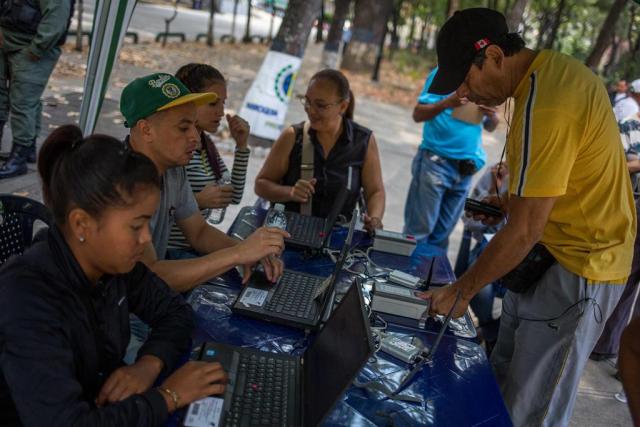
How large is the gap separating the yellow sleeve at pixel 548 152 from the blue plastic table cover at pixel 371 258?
68 centimetres

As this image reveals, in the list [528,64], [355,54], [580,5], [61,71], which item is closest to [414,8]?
[580,5]

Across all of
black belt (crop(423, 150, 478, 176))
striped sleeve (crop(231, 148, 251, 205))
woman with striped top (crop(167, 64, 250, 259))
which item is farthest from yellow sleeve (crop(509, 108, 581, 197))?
black belt (crop(423, 150, 478, 176))

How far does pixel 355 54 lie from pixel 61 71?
8.02m

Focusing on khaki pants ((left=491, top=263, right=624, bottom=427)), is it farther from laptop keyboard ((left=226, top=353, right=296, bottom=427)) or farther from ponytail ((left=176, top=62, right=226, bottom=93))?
ponytail ((left=176, top=62, right=226, bottom=93))

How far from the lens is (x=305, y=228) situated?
9.57 feet

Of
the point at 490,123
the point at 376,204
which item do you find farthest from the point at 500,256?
the point at 490,123

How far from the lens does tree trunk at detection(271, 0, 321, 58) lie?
748 cm

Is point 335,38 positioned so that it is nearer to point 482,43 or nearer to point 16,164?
point 16,164

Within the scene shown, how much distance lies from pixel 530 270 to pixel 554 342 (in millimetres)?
299

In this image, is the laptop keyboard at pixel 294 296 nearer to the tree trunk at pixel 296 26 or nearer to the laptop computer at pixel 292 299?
the laptop computer at pixel 292 299

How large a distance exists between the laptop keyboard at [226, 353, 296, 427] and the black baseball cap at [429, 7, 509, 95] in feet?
3.80

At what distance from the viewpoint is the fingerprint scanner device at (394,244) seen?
2941 millimetres

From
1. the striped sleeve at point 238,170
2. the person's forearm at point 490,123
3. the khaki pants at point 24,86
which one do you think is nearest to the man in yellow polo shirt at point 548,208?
the striped sleeve at point 238,170

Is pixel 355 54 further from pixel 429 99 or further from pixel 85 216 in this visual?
pixel 85 216
